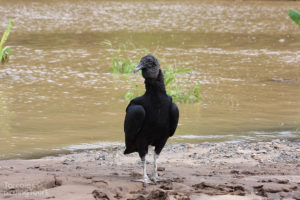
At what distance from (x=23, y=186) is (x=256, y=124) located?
4.33 metres

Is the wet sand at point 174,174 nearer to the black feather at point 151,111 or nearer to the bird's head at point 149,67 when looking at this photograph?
the black feather at point 151,111

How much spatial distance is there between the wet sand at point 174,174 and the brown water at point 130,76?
685 mm

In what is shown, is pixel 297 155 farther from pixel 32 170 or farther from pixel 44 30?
pixel 44 30

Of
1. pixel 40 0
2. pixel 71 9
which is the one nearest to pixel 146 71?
pixel 71 9

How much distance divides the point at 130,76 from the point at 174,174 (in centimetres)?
633

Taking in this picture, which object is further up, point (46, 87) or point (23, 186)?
point (46, 87)

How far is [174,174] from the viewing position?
5051 mm

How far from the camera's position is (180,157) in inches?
233

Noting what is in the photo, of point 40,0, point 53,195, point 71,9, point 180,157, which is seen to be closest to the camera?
point 53,195

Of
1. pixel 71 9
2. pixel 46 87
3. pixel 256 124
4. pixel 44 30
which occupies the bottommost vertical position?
pixel 256 124

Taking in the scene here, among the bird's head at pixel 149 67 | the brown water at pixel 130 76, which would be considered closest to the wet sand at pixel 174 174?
the brown water at pixel 130 76

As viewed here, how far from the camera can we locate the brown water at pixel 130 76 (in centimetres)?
728

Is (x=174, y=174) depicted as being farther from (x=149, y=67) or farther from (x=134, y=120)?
(x=149, y=67)

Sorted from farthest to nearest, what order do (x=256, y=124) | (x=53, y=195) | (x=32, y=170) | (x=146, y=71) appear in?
(x=256, y=124) → (x=32, y=170) → (x=146, y=71) → (x=53, y=195)
